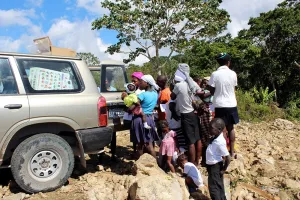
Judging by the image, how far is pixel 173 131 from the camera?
4488 millimetres

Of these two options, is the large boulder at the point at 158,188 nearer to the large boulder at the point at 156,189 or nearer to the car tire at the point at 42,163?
the large boulder at the point at 156,189

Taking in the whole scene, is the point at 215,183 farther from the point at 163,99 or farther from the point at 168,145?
the point at 163,99

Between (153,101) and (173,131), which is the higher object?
(153,101)

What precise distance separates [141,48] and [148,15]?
1.80 metres

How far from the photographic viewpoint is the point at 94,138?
4.08 meters

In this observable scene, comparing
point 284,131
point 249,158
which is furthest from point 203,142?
point 284,131

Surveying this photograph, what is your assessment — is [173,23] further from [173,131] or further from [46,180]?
[46,180]

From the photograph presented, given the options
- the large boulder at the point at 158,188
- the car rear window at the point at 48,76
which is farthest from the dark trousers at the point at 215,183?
the car rear window at the point at 48,76

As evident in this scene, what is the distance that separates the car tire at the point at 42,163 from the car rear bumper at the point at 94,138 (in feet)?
0.66

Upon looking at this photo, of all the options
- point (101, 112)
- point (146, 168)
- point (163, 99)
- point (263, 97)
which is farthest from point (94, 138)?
point (263, 97)

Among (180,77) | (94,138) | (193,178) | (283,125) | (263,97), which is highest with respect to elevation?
(180,77)

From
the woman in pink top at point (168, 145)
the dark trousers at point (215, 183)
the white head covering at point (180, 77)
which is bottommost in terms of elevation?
the dark trousers at point (215, 183)

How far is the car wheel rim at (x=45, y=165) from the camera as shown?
377 cm

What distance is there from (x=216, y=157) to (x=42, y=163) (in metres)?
2.08
